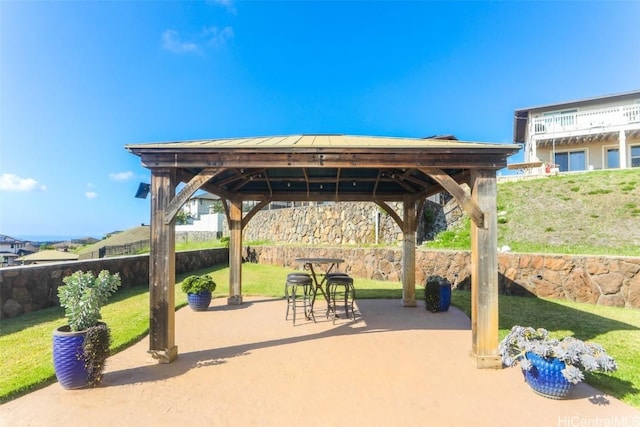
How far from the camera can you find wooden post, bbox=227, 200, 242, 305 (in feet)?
25.0

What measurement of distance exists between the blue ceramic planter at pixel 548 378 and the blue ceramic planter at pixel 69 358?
15.4ft

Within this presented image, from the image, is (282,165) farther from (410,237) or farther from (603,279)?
(603,279)

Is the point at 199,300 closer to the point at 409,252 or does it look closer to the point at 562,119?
the point at 409,252

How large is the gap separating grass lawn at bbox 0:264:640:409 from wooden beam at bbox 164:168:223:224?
212cm

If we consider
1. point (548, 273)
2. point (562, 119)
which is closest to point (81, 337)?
point (548, 273)

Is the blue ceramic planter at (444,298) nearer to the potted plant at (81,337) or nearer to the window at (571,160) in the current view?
the potted plant at (81,337)

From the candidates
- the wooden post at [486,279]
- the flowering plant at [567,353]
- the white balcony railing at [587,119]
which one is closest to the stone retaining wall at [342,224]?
the white balcony railing at [587,119]

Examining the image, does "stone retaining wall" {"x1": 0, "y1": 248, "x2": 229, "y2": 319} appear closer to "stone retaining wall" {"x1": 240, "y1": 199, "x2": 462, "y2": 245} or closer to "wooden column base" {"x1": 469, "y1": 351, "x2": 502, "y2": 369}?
"wooden column base" {"x1": 469, "y1": 351, "x2": 502, "y2": 369}

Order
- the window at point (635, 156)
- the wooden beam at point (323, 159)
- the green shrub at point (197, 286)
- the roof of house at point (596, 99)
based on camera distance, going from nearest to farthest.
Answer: the wooden beam at point (323, 159) < the green shrub at point (197, 286) < the window at point (635, 156) < the roof of house at point (596, 99)

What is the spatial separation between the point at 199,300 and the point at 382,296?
472cm

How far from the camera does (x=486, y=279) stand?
4.00 metres

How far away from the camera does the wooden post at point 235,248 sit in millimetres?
7625

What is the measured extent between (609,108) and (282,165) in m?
22.6

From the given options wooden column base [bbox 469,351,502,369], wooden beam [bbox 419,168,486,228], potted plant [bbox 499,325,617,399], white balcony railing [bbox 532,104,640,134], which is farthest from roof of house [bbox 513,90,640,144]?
potted plant [bbox 499,325,617,399]
